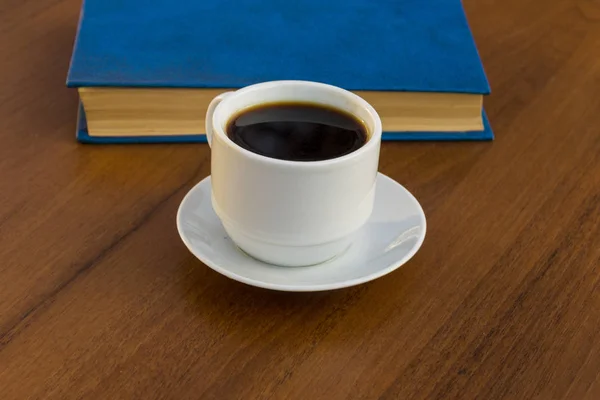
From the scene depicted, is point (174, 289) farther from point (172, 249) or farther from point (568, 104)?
point (568, 104)

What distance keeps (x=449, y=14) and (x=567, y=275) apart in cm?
39

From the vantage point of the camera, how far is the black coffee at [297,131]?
544 mm

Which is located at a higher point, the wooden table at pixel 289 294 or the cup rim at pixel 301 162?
the cup rim at pixel 301 162

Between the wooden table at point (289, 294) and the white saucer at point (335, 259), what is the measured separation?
0.06 feet

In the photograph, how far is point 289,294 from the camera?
1.86 feet

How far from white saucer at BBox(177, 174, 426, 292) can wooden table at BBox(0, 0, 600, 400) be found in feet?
0.06

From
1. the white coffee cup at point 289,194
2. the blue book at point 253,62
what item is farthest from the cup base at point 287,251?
the blue book at point 253,62

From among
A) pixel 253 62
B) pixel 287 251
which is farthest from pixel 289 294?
pixel 253 62

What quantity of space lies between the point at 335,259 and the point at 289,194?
0.09m

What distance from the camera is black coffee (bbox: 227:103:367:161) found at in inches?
21.4

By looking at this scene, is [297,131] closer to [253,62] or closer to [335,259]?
[335,259]

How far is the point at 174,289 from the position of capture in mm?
564

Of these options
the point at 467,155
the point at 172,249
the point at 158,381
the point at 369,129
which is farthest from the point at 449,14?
the point at 158,381

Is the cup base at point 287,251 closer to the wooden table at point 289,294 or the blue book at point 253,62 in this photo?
the wooden table at point 289,294
